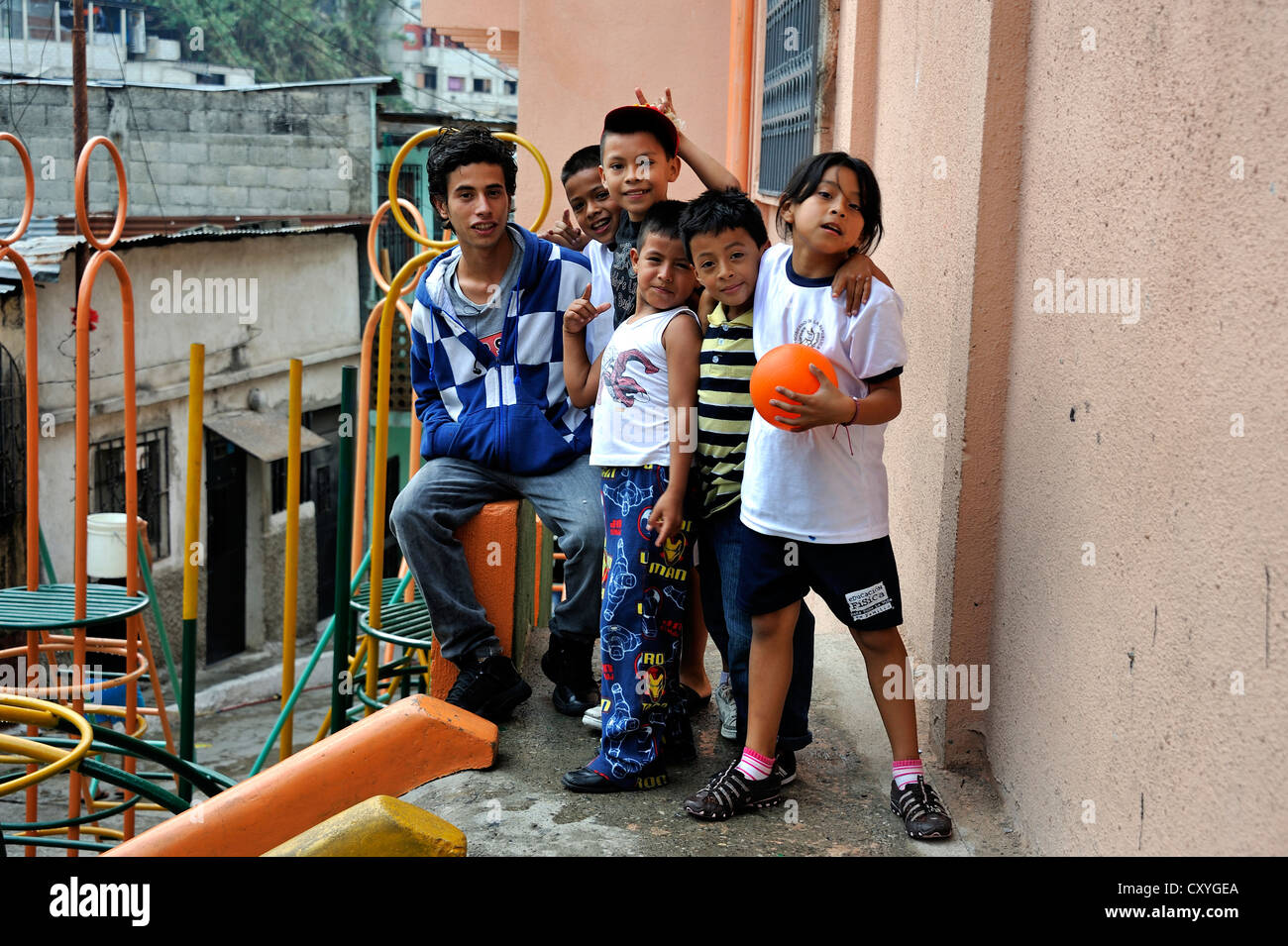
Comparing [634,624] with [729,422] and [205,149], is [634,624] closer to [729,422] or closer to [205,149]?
[729,422]

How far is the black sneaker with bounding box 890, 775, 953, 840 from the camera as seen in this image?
2.55m

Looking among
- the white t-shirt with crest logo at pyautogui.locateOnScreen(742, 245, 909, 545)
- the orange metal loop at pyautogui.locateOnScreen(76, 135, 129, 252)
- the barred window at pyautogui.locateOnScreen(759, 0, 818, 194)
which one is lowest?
the white t-shirt with crest logo at pyautogui.locateOnScreen(742, 245, 909, 545)

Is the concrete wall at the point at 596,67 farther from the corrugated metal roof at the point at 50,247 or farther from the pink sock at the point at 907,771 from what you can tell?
the pink sock at the point at 907,771

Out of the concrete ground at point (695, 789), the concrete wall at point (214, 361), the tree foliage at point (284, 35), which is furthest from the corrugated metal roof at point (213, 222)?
the concrete ground at point (695, 789)

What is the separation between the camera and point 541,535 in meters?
4.96

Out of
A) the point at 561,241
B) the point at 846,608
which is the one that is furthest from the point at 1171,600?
the point at 561,241

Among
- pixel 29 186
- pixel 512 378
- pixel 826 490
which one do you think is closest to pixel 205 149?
pixel 29 186

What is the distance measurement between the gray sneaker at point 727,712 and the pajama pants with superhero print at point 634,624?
29cm

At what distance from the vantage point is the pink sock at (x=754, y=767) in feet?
8.87

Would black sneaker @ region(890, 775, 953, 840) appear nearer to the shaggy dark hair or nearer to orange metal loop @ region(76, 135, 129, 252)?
the shaggy dark hair

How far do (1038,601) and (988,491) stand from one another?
35 centimetres

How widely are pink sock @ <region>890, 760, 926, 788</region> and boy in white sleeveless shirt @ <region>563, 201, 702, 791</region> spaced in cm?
56

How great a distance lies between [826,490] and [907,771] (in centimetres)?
64

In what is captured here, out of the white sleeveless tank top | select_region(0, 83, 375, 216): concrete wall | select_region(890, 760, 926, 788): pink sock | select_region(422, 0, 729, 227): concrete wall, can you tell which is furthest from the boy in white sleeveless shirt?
select_region(0, 83, 375, 216): concrete wall
